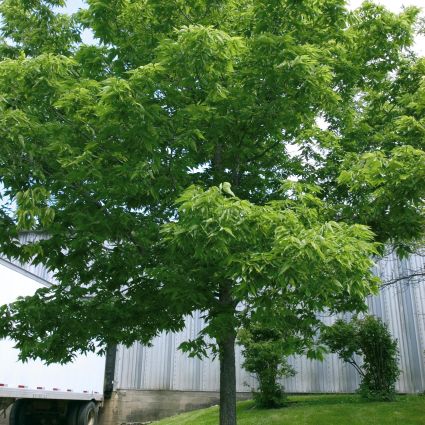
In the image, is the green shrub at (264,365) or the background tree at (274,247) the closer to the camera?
the background tree at (274,247)

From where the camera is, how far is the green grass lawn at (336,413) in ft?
35.1

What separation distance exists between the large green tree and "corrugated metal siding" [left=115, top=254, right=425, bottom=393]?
7302mm

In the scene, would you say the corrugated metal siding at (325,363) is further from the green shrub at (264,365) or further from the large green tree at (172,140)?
the large green tree at (172,140)

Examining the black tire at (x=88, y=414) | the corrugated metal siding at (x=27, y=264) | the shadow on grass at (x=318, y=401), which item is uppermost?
the corrugated metal siding at (x=27, y=264)

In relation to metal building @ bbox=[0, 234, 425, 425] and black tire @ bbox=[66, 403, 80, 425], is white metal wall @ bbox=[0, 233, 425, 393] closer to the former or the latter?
metal building @ bbox=[0, 234, 425, 425]

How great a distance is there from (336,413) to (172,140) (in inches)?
325

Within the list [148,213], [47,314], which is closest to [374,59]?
[148,213]

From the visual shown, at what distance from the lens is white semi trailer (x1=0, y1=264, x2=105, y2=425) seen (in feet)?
34.6

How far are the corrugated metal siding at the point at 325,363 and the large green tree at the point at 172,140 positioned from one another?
24.0 ft

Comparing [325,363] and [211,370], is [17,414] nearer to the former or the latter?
[211,370]

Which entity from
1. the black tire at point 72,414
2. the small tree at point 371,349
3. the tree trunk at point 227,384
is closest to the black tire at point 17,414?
the black tire at point 72,414

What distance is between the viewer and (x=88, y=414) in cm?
1484

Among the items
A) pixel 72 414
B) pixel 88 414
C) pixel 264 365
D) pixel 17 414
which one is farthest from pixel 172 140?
pixel 88 414

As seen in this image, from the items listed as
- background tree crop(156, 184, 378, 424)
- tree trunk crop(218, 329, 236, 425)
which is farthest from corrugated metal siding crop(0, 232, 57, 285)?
tree trunk crop(218, 329, 236, 425)
